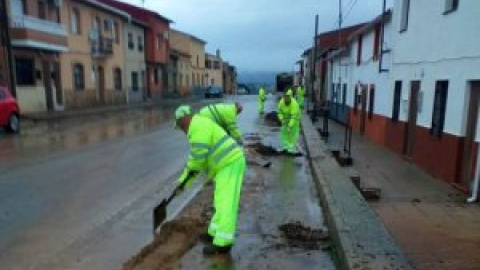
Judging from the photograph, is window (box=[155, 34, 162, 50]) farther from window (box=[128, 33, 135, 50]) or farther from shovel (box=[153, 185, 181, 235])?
shovel (box=[153, 185, 181, 235])

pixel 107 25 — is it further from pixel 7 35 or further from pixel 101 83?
pixel 7 35

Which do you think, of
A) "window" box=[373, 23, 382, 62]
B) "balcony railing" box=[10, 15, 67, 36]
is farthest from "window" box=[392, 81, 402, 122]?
"balcony railing" box=[10, 15, 67, 36]

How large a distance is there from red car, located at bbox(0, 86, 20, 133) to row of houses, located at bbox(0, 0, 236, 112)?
576 cm

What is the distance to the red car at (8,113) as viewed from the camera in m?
16.3

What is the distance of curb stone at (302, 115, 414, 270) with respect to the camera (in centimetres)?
422

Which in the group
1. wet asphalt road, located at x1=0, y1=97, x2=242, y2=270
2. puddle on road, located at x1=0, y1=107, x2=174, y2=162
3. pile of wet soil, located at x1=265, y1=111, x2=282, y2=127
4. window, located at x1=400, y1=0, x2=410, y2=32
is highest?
window, located at x1=400, y1=0, x2=410, y2=32

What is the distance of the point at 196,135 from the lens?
4648 mm

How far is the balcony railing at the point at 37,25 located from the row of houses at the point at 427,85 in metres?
16.1

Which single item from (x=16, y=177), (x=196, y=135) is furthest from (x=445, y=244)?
(x=16, y=177)

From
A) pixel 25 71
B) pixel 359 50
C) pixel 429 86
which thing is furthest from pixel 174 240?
pixel 25 71

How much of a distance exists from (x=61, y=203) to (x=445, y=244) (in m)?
5.33

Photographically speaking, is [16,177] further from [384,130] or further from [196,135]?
[384,130]

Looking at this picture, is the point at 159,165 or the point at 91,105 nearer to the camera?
the point at 159,165

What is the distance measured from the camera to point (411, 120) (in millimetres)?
12766
